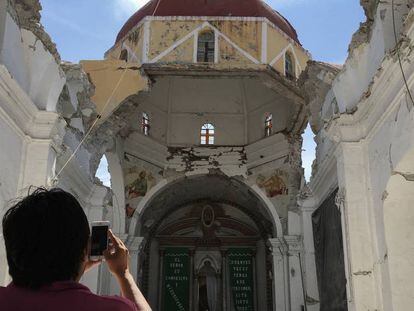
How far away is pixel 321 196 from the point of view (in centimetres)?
1075

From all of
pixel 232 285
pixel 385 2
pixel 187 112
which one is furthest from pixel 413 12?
pixel 232 285

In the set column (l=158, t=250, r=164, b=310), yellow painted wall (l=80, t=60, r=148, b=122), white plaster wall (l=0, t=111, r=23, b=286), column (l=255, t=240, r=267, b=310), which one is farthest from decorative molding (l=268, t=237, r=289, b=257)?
white plaster wall (l=0, t=111, r=23, b=286)

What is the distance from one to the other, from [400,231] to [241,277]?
13.1 metres

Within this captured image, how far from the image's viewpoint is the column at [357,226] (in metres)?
7.20

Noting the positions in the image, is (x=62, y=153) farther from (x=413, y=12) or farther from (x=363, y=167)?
(x=413, y=12)

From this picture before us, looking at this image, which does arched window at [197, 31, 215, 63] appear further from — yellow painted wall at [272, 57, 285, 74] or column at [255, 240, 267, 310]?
column at [255, 240, 267, 310]

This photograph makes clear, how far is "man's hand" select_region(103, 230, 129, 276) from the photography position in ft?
6.59

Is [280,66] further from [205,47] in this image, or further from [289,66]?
[205,47]

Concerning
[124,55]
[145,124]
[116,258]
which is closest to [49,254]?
[116,258]

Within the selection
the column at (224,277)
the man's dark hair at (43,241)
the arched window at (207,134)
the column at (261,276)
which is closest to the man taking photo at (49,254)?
the man's dark hair at (43,241)

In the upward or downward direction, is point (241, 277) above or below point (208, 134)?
below

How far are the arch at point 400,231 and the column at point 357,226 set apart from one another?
0.59m

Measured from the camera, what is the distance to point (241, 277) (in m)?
19.4

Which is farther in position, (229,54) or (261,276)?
(261,276)
